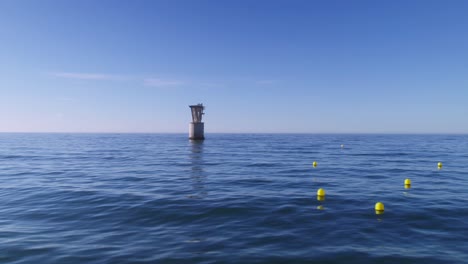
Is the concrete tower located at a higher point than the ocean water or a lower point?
higher

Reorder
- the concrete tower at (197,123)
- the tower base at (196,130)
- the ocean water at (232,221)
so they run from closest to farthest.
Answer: the ocean water at (232,221) < the concrete tower at (197,123) < the tower base at (196,130)

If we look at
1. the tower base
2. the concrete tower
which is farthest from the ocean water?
the tower base

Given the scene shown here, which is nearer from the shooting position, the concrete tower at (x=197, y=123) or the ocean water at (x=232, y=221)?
the ocean water at (x=232, y=221)

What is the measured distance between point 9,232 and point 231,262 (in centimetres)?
788

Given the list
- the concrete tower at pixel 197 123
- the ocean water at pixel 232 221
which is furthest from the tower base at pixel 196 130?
the ocean water at pixel 232 221

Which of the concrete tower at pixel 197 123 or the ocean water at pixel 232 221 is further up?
the concrete tower at pixel 197 123

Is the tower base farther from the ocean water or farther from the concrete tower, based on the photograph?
the ocean water

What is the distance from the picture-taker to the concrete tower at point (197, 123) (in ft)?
206

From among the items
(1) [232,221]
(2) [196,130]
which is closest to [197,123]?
(2) [196,130]

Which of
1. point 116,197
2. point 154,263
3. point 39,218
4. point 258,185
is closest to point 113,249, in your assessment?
point 154,263

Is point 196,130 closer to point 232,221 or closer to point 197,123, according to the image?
point 197,123

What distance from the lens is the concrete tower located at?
62.9 m

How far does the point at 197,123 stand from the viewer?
64.3m

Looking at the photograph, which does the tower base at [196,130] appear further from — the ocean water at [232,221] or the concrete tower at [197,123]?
the ocean water at [232,221]
